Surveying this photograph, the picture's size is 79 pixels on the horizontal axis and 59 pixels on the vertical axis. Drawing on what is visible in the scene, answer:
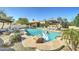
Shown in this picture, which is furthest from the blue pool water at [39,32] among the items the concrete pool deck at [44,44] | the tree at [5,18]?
the tree at [5,18]

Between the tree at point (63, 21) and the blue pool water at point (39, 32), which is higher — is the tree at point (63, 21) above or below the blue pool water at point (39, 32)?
above

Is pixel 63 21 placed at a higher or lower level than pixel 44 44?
higher

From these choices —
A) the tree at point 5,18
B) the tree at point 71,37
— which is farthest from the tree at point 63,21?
the tree at point 5,18

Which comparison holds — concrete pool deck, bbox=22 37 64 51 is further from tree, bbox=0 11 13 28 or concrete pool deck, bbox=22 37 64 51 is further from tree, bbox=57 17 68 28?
tree, bbox=0 11 13 28

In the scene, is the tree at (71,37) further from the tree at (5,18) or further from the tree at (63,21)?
the tree at (5,18)


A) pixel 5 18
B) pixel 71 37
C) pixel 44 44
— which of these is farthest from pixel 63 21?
pixel 5 18

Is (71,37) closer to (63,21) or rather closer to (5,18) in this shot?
(63,21)

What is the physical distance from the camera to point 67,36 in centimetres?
237

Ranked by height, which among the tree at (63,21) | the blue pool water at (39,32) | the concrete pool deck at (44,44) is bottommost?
the concrete pool deck at (44,44)

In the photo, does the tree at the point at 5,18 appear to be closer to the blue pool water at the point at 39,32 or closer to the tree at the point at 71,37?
the blue pool water at the point at 39,32

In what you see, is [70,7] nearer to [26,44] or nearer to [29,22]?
[29,22]

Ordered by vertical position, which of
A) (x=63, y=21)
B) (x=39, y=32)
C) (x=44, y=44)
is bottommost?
(x=44, y=44)
